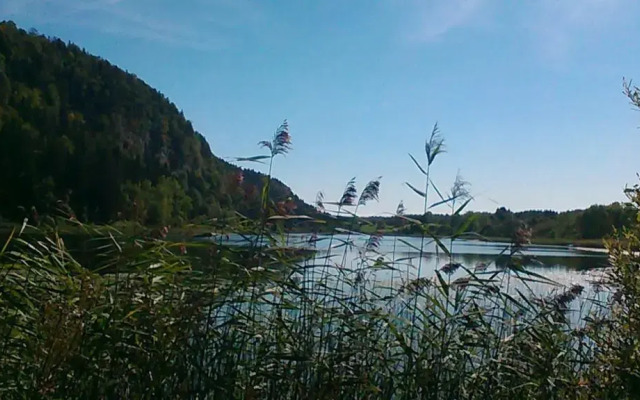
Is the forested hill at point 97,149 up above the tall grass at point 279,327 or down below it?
above

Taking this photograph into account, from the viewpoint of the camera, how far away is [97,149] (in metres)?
35.7

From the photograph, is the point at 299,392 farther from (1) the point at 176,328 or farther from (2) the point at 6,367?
(2) the point at 6,367

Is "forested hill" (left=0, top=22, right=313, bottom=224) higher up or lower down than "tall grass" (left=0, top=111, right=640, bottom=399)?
higher up

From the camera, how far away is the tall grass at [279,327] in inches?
154

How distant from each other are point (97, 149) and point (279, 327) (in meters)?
33.6

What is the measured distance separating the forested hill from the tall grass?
1.44 feet

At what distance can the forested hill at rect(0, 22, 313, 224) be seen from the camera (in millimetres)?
5410

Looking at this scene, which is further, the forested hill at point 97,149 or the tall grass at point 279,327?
the forested hill at point 97,149

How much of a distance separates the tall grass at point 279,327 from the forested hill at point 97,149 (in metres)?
0.44

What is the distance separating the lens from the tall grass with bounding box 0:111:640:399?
3.91m

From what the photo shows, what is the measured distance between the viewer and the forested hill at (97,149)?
17.7 ft

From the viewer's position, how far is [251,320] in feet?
14.4

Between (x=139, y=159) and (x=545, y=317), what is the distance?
8319 mm

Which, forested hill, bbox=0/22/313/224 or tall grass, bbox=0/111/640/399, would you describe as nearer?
tall grass, bbox=0/111/640/399
